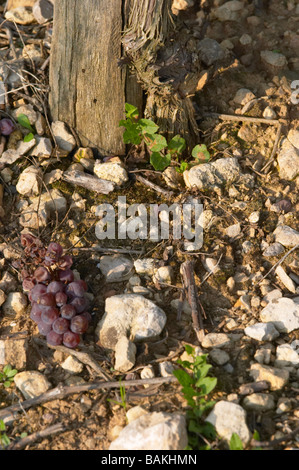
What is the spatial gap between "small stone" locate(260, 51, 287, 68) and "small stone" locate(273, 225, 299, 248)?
4.63 ft

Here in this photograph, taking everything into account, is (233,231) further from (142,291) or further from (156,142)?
(156,142)

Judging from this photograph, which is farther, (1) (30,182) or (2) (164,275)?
(1) (30,182)

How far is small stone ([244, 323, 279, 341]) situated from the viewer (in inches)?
104

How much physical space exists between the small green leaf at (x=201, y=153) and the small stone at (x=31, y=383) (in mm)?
1755

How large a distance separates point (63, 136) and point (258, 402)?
2.16m

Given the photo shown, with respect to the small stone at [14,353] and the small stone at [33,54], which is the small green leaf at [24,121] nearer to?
the small stone at [33,54]

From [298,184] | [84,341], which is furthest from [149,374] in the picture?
[298,184]

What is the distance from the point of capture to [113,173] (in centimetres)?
334

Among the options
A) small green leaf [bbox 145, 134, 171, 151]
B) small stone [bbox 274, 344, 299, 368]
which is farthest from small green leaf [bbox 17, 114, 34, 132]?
small stone [bbox 274, 344, 299, 368]

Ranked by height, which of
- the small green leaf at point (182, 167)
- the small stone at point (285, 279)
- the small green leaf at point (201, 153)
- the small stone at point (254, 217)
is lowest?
the small stone at point (285, 279)

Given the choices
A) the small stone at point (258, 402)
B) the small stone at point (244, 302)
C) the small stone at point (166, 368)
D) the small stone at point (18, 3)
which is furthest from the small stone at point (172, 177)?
the small stone at point (18, 3)

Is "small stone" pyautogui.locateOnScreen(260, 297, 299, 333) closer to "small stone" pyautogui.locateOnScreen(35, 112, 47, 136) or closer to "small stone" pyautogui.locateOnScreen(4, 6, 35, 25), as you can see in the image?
"small stone" pyautogui.locateOnScreen(35, 112, 47, 136)

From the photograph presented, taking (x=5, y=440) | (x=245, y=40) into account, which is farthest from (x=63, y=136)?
(x=5, y=440)

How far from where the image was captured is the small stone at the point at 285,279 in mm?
2887
